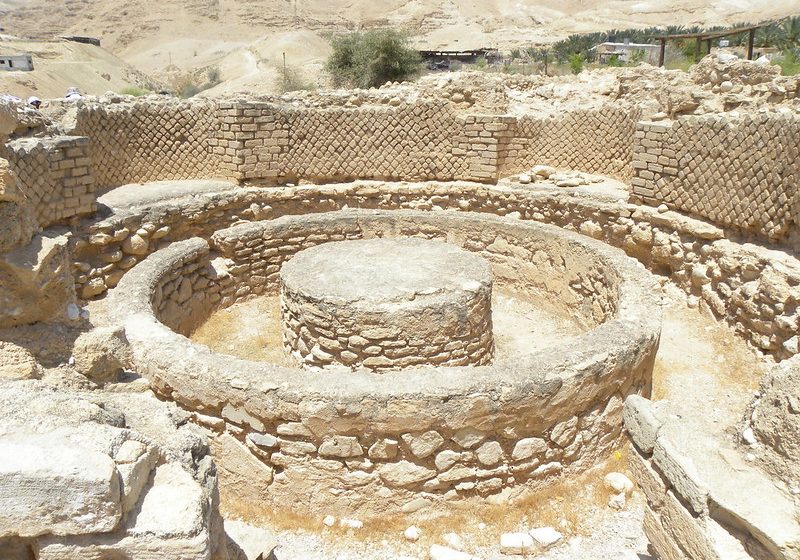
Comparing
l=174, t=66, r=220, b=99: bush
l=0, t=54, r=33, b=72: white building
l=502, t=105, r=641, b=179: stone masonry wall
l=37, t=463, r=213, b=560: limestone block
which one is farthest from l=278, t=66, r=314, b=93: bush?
l=37, t=463, r=213, b=560: limestone block

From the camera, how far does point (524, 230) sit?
7.73m

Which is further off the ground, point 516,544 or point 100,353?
point 100,353

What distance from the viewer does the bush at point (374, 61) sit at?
2139cm

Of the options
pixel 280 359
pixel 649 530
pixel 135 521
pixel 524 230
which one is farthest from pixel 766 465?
pixel 524 230

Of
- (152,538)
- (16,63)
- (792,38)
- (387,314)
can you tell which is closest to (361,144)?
(387,314)

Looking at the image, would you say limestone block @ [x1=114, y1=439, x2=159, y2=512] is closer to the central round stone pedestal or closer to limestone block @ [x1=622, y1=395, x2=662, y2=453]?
limestone block @ [x1=622, y1=395, x2=662, y2=453]

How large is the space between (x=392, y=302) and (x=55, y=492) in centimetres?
382

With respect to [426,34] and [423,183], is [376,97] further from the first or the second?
[426,34]

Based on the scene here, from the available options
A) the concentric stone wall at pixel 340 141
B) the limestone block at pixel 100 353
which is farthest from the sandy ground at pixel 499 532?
the concentric stone wall at pixel 340 141

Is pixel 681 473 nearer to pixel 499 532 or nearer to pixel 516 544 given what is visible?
pixel 516 544

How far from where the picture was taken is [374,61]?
2127 cm

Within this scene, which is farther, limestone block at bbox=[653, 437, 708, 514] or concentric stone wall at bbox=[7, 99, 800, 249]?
concentric stone wall at bbox=[7, 99, 800, 249]

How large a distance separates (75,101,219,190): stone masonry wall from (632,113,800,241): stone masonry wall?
6911 millimetres

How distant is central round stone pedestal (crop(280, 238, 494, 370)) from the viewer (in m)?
5.31
